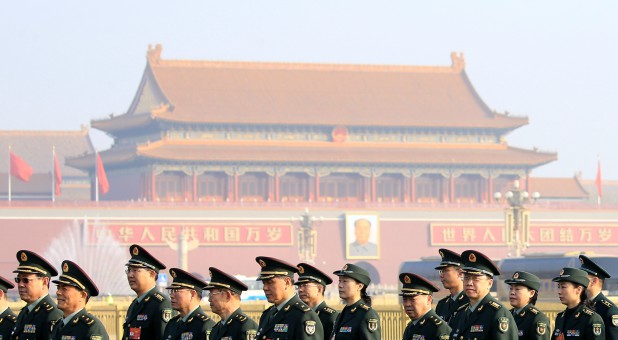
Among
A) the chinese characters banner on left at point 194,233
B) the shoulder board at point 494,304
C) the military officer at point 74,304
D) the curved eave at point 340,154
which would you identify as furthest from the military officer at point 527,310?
the curved eave at point 340,154

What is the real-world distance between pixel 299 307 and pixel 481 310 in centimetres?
98

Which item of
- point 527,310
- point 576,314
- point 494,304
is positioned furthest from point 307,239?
point 494,304

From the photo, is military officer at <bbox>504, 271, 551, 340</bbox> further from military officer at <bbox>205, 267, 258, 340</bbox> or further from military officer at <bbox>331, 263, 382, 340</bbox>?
military officer at <bbox>205, 267, 258, 340</bbox>

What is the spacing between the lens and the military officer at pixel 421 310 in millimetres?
8500

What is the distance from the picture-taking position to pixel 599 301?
9.28 m

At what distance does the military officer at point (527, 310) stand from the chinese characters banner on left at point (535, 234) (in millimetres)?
48439

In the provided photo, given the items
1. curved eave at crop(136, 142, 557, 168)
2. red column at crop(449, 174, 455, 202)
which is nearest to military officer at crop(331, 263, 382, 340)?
curved eave at crop(136, 142, 557, 168)

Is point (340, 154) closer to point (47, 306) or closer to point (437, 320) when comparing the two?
point (47, 306)

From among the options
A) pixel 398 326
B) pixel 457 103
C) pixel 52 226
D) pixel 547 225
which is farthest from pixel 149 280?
pixel 457 103

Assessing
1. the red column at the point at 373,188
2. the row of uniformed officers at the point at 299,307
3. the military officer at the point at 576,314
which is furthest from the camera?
the red column at the point at 373,188

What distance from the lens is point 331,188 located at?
59781 mm

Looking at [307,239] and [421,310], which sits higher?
[307,239]

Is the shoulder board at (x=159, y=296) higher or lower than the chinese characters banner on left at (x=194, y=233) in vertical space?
lower

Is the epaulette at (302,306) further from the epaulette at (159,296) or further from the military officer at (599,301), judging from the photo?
the military officer at (599,301)
